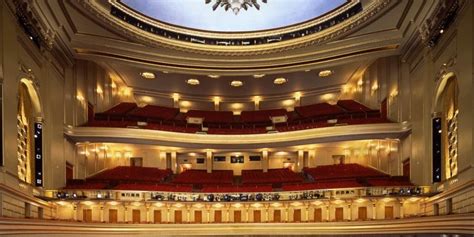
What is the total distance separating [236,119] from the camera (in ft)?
72.7

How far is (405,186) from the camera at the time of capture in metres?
14.4

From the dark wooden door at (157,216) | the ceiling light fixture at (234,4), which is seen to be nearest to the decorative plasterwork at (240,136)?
the dark wooden door at (157,216)

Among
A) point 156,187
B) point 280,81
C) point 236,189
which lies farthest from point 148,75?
point 236,189

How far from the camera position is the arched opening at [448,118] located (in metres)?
12.1

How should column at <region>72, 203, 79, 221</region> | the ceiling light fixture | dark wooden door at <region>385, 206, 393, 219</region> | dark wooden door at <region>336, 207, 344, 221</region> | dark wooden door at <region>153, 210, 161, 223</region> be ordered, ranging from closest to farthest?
dark wooden door at <region>385, 206, 393, 219</region> → column at <region>72, 203, 79, 221</region> → dark wooden door at <region>336, 207, 344, 221</region> → the ceiling light fixture → dark wooden door at <region>153, 210, 161, 223</region>

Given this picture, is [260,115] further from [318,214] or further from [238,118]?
[318,214]

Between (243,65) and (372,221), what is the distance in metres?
8.19

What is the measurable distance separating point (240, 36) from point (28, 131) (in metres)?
8.65

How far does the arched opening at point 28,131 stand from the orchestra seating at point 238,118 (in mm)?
4026

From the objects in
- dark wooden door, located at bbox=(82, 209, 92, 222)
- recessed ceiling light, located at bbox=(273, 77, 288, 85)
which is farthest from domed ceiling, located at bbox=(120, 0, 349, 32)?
dark wooden door, located at bbox=(82, 209, 92, 222)

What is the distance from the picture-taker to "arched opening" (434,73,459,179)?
1205cm

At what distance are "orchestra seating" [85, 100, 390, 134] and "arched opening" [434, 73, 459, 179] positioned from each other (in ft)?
13.7

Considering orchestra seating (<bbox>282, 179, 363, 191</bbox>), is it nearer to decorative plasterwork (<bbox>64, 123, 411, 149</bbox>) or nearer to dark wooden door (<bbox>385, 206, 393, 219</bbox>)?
dark wooden door (<bbox>385, 206, 393, 219</bbox>)

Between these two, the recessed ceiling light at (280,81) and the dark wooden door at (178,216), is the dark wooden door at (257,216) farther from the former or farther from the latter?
the recessed ceiling light at (280,81)
